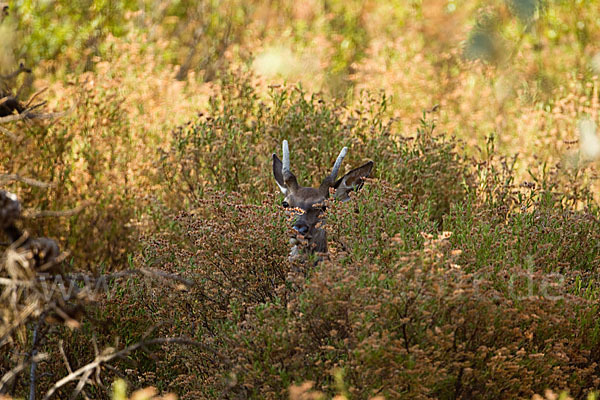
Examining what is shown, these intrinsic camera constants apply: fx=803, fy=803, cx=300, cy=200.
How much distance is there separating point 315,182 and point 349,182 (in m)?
1.15

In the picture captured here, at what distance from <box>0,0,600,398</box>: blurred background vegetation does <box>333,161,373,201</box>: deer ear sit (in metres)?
0.42

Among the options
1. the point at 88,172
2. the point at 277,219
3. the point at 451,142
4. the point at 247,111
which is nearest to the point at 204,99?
the point at 247,111

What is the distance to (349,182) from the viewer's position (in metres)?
6.76

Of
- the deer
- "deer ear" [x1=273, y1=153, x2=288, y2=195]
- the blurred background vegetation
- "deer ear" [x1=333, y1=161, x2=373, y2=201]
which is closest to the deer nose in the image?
the deer

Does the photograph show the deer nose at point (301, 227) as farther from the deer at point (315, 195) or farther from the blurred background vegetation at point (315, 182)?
the blurred background vegetation at point (315, 182)

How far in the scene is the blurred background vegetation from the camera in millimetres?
4590

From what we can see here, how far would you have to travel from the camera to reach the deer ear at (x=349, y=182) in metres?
6.67

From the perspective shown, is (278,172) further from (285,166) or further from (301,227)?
(301,227)

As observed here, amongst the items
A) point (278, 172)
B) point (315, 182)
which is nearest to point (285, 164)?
point (278, 172)

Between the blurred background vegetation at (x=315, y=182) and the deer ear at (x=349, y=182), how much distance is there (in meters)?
0.42

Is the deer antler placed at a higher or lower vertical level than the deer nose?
higher

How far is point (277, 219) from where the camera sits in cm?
576

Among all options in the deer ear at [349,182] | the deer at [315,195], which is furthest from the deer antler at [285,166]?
the deer ear at [349,182]

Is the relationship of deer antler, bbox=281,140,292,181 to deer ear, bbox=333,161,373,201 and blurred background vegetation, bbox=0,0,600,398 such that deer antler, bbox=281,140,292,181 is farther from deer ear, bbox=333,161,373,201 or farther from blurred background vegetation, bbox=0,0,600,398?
blurred background vegetation, bbox=0,0,600,398
